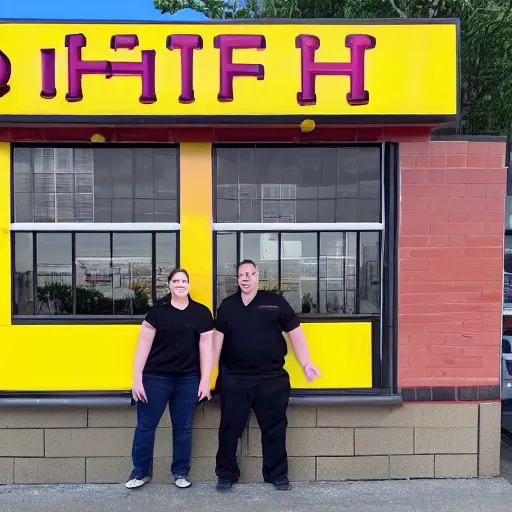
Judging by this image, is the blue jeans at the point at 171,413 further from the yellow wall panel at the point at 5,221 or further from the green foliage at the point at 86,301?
the yellow wall panel at the point at 5,221

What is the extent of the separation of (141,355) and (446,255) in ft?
8.28

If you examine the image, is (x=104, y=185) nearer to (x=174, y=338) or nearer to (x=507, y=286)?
(x=174, y=338)

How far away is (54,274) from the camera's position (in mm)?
4223

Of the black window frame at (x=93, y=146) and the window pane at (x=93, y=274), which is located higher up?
the black window frame at (x=93, y=146)

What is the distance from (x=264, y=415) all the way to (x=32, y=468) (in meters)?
1.94

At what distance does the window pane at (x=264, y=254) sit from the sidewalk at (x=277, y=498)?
162 centimetres

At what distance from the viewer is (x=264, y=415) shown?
385cm

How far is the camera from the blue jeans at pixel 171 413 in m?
3.80

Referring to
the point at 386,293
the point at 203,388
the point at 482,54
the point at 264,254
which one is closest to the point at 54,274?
the point at 203,388

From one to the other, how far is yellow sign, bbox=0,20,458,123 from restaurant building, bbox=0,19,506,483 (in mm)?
15

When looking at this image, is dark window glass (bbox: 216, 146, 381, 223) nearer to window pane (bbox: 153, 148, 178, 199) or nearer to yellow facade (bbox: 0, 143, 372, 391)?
yellow facade (bbox: 0, 143, 372, 391)

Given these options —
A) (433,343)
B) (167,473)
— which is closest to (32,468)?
(167,473)

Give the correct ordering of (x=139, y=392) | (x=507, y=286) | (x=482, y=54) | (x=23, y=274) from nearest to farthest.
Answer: (x=139, y=392) → (x=23, y=274) → (x=507, y=286) → (x=482, y=54)

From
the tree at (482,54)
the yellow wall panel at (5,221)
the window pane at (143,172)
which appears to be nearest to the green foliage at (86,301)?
the yellow wall panel at (5,221)
